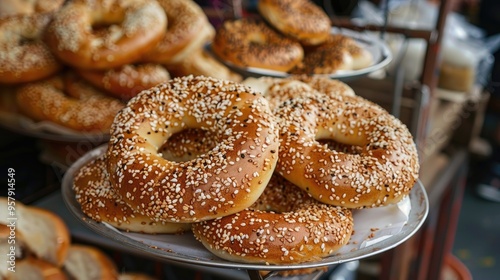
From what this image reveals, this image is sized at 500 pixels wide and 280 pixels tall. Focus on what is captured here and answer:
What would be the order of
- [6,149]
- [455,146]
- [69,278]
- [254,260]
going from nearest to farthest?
[254,260], [69,278], [6,149], [455,146]

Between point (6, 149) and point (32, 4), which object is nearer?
point (6, 149)

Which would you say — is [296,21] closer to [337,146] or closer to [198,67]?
[198,67]

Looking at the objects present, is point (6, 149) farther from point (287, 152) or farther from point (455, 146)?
point (455, 146)

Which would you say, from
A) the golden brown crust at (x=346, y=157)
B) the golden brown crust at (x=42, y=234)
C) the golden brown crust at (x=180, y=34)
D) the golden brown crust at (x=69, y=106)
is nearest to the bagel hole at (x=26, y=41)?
the golden brown crust at (x=69, y=106)

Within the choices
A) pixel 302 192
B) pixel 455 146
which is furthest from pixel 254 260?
pixel 455 146

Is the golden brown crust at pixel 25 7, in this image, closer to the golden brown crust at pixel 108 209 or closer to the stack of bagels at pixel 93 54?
the stack of bagels at pixel 93 54
